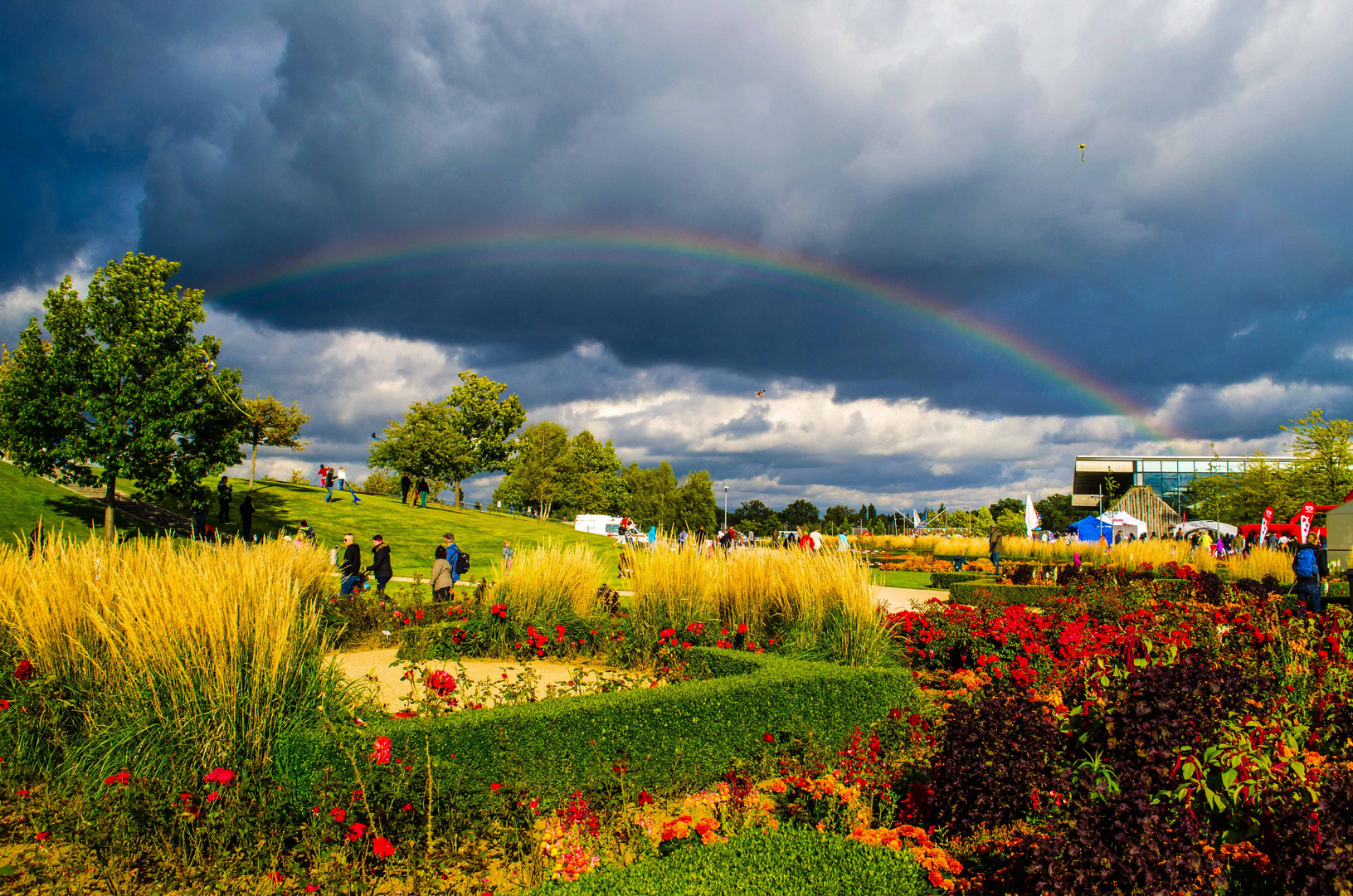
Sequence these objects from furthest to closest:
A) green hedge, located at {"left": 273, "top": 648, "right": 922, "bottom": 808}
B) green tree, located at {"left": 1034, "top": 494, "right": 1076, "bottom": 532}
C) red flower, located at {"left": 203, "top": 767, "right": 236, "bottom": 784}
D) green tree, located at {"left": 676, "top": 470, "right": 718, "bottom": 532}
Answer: green tree, located at {"left": 1034, "top": 494, "right": 1076, "bottom": 532} < green tree, located at {"left": 676, "top": 470, "right": 718, "bottom": 532} < green hedge, located at {"left": 273, "top": 648, "right": 922, "bottom": 808} < red flower, located at {"left": 203, "top": 767, "right": 236, "bottom": 784}

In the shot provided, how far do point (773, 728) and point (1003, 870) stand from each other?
2298 millimetres

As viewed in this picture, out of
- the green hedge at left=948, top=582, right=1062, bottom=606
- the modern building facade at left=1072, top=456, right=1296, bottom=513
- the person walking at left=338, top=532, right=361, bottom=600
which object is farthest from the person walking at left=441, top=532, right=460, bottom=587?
the modern building facade at left=1072, top=456, right=1296, bottom=513

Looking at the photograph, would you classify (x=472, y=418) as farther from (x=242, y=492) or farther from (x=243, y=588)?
(x=243, y=588)

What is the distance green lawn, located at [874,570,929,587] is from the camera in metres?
20.4

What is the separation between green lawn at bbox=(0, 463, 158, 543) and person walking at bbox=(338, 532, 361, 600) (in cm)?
1285

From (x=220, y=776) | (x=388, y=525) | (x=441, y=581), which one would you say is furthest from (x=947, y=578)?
(x=388, y=525)

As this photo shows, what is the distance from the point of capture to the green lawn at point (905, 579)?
2041cm

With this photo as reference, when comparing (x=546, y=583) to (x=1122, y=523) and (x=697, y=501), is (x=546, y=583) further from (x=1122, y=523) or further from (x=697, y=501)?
(x=697, y=501)

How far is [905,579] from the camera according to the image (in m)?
22.5

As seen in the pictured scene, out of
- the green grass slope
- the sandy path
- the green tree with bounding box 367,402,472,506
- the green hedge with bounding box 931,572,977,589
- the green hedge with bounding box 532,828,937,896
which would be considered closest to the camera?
the green hedge with bounding box 532,828,937,896

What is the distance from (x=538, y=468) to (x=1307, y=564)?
4851 centimetres

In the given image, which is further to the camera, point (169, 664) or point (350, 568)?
point (350, 568)

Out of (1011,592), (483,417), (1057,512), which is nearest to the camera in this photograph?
(1011,592)

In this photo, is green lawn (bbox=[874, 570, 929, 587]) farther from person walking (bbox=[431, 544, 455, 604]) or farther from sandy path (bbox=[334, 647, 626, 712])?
sandy path (bbox=[334, 647, 626, 712])
